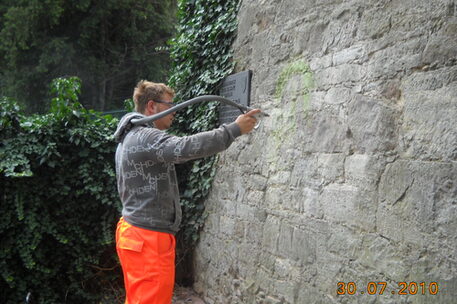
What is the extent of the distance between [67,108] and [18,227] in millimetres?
1253

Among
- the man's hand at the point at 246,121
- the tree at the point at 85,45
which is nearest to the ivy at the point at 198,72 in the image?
the man's hand at the point at 246,121

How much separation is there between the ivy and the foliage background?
1cm

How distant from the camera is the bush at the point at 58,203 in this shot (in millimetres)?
3973

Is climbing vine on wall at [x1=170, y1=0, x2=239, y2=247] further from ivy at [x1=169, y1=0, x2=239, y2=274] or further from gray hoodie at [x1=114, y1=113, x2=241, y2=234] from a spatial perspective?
gray hoodie at [x1=114, y1=113, x2=241, y2=234]

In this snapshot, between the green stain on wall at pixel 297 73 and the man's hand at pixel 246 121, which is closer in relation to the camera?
the man's hand at pixel 246 121

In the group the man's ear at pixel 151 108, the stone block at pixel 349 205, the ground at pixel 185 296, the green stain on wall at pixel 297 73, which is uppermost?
the green stain on wall at pixel 297 73

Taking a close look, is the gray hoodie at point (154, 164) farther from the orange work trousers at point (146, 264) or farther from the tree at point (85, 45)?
the tree at point (85, 45)

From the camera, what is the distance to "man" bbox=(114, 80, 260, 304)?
7.11 feet

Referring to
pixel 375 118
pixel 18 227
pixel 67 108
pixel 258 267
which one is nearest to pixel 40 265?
pixel 18 227

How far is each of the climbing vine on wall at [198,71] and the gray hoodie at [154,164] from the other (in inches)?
69.0

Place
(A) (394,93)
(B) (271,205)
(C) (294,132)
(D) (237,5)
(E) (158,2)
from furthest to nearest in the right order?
(E) (158,2) → (D) (237,5) → (B) (271,205) → (C) (294,132) → (A) (394,93)

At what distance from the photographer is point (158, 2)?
11.5 m

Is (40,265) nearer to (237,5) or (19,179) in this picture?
(19,179)

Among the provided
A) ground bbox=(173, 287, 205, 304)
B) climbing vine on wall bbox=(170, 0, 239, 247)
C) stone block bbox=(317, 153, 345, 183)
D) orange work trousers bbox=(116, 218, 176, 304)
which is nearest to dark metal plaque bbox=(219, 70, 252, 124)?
climbing vine on wall bbox=(170, 0, 239, 247)
